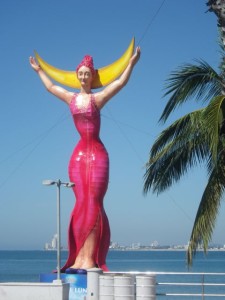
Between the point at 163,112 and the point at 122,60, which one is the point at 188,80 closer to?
the point at 163,112

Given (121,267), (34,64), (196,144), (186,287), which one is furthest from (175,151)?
(121,267)

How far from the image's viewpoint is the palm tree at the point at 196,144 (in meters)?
13.1

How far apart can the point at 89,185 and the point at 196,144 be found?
319 cm

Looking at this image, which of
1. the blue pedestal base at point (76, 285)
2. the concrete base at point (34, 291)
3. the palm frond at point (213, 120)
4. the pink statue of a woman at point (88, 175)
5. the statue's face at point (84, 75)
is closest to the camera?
the palm frond at point (213, 120)

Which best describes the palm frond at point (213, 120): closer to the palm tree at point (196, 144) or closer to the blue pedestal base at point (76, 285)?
the palm tree at point (196, 144)

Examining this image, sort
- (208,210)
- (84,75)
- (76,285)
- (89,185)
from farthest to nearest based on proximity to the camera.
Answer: (84,75)
(89,185)
(76,285)
(208,210)

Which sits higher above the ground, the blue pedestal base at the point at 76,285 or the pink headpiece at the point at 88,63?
the pink headpiece at the point at 88,63

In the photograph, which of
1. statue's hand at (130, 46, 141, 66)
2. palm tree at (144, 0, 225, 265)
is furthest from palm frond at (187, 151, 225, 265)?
statue's hand at (130, 46, 141, 66)

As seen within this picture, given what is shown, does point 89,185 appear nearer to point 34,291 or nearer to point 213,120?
point 34,291

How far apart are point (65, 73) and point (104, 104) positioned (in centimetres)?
154

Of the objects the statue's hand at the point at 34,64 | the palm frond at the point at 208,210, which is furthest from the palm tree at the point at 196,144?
the statue's hand at the point at 34,64

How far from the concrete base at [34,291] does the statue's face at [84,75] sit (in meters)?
4.85

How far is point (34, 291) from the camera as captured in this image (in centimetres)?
1412

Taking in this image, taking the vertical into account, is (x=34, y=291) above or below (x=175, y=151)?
below
